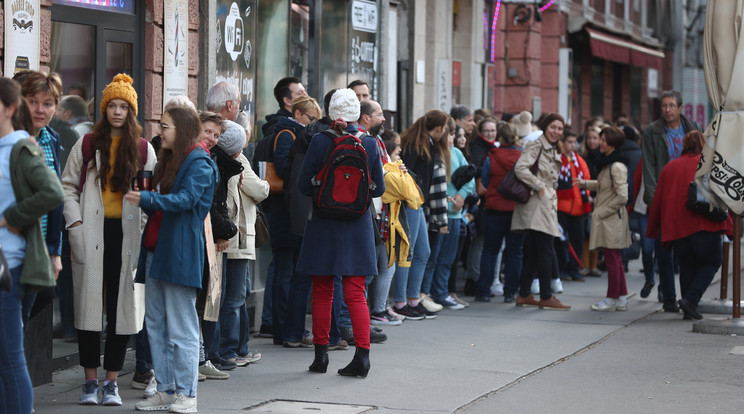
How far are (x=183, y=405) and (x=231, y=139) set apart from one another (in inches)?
73.0

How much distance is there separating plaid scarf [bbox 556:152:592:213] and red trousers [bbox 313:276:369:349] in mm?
6261

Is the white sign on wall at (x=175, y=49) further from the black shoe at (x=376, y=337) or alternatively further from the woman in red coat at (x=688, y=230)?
the woman in red coat at (x=688, y=230)

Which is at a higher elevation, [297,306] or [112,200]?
[112,200]

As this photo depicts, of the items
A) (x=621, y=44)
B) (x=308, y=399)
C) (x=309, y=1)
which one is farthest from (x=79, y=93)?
(x=621, y=44)

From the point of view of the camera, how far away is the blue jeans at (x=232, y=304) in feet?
26.7

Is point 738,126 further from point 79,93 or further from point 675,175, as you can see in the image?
point 79,93

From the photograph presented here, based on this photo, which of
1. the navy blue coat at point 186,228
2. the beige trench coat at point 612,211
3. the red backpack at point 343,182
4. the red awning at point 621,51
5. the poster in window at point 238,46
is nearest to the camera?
the navy blue coat at point 186,228

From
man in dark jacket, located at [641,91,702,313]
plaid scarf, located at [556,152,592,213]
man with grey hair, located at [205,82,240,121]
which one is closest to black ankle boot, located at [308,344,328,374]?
man with grey hair, located at [205,82,240,121]

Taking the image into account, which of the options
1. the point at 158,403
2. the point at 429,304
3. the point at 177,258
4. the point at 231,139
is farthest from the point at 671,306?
the point at 177,258

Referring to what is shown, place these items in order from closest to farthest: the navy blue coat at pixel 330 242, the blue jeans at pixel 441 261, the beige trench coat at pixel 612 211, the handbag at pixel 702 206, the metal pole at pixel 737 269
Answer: the navy blue coat at pixel 330 242, the metal pole at pixel 737 269, the handbag at pixel 702 206, the blue jeans at pixel 441 261, the beige trench coat at pixel 612 211

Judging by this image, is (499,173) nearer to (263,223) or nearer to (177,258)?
(263,223)

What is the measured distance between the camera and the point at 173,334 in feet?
21.9

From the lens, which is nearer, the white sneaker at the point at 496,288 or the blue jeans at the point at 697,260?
the blue jeans at the point at 697,260

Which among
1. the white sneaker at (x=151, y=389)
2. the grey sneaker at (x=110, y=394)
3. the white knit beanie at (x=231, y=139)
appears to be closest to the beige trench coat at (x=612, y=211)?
the white knit beanie at (x=231, y=139)
